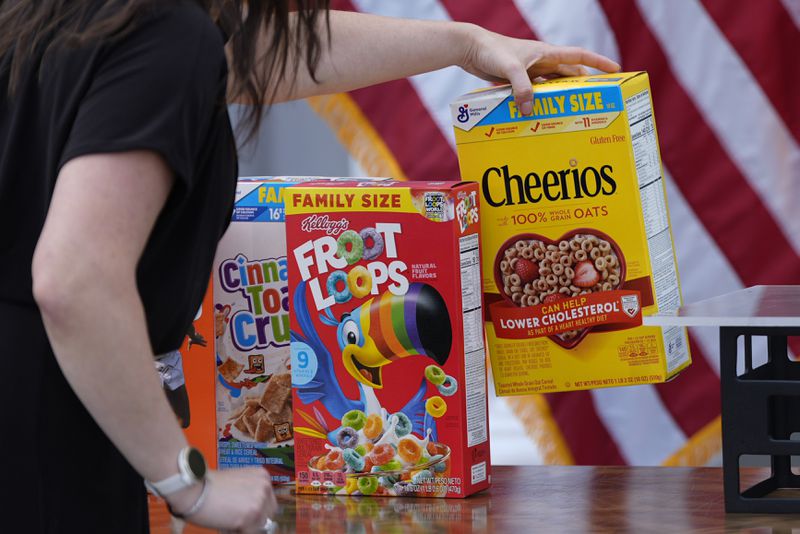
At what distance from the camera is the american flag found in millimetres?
1806

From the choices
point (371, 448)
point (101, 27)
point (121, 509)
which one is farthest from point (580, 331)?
point (101, 27)

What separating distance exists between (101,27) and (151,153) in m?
0.09

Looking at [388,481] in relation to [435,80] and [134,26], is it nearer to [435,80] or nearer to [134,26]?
[134,26]

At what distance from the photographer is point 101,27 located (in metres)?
0.77

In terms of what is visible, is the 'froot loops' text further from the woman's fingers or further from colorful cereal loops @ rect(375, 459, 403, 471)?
the woman's fingers

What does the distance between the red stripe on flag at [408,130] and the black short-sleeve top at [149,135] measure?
1074mm

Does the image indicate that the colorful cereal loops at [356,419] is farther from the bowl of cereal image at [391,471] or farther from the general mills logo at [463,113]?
the general mills logo at [463,113]

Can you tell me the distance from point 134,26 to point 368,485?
0.66 m

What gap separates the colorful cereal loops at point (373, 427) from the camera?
4.13ft

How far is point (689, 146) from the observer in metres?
1.86

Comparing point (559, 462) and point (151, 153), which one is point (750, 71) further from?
point (151, 153)

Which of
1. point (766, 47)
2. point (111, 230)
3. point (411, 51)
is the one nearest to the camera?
point (111, 230)

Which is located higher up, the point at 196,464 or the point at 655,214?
the point at 655,214

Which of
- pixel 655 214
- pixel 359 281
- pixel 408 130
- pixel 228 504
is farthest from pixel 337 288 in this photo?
pixel 408 130
